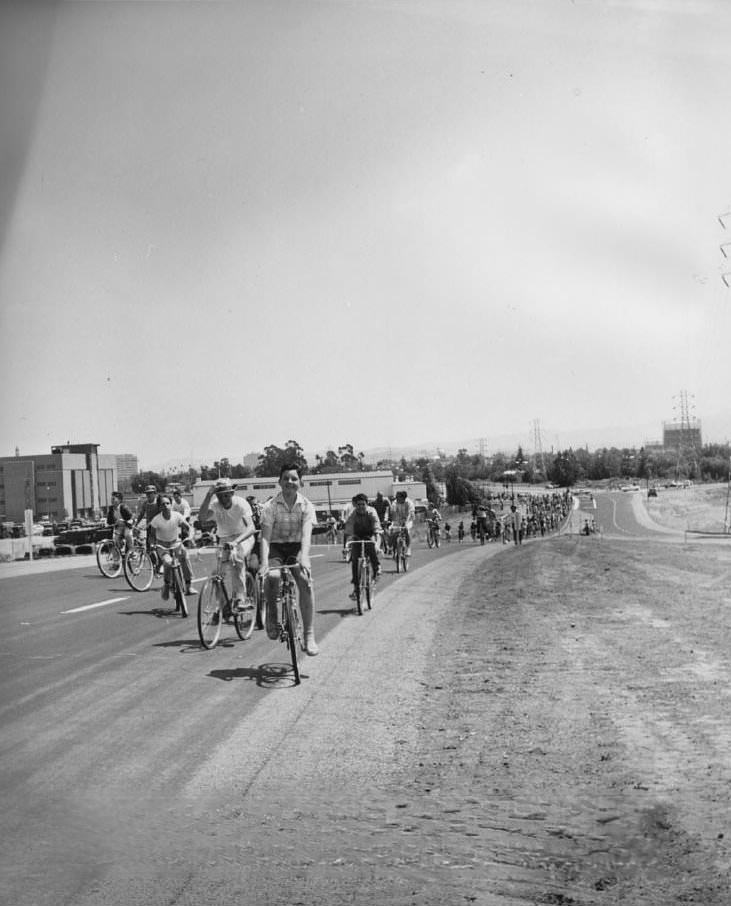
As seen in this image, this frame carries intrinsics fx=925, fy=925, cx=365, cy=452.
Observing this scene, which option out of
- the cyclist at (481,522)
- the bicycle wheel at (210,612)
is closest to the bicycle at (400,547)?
the bicycle wheel at (210,612)

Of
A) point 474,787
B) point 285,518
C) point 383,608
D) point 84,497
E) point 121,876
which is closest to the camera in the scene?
point 121,876

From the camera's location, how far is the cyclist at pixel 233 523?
1188 centimetres

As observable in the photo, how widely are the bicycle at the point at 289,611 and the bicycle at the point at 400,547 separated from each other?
13.5m

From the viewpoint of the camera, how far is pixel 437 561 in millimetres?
29875

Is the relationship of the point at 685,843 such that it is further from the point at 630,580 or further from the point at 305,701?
the point at 630,580

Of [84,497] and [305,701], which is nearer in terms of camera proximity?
[305,701]

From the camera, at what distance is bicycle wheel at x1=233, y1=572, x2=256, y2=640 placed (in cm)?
1204

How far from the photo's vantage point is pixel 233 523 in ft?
40.0

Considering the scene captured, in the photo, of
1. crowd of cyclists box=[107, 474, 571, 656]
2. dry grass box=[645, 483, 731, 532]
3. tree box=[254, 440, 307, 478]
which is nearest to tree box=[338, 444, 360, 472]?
tree box=[254, 440, 307, 478]

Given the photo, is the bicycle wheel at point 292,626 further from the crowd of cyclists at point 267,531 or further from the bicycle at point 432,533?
the bicycle at point 432,533

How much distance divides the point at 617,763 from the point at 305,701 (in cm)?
304

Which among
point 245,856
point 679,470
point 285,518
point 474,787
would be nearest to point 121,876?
point 245,856

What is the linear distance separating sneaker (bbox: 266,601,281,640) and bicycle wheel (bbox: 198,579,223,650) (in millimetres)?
1851

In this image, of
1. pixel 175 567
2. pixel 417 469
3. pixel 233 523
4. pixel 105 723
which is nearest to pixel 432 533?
pixel 175 567
